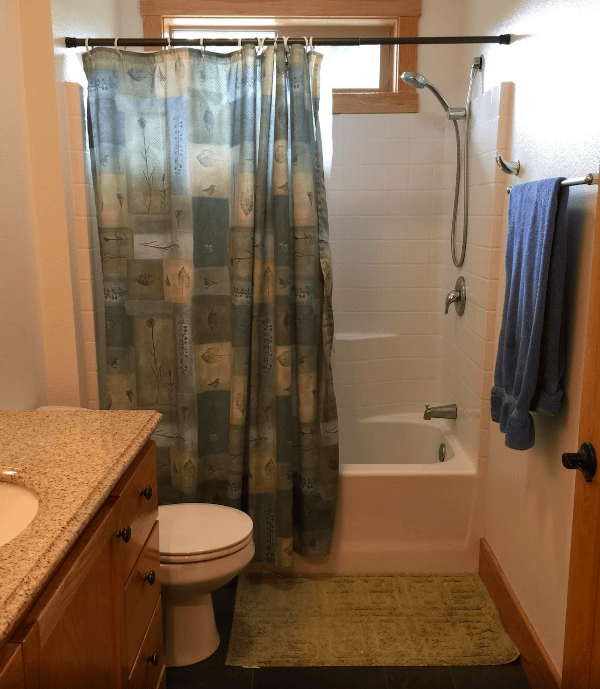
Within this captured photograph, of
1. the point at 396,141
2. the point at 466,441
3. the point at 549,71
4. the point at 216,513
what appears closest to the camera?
the point at 549,71

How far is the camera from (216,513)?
229 centimetres

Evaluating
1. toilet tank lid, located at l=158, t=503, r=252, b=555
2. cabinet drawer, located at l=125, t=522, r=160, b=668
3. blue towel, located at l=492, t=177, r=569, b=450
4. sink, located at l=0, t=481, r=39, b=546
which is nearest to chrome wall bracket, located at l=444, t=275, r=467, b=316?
blue towel, located at l=492, t=177, r=569, b=450

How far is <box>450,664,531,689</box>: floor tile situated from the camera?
A: 2098mm

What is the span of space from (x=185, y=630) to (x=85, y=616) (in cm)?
105

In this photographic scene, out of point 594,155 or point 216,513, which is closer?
point 594,155

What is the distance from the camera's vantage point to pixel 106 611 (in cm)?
141

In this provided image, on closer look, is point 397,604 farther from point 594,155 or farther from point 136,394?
point 594,155

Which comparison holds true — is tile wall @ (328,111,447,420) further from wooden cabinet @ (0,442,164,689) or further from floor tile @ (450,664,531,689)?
wooden cabinet @ (0,442,164,689)

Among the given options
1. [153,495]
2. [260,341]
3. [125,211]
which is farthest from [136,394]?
[153,495]

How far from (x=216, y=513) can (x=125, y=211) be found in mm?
1112

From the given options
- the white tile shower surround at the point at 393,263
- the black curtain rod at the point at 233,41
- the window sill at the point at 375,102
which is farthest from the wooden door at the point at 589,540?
the window sill at the point at 375,102

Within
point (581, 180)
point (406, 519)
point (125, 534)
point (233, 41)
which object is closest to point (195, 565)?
point (125, 534)

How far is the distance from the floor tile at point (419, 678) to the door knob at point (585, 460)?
1.12 m

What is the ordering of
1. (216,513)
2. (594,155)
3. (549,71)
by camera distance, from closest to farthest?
(594,155), (549,71), (216,513)
